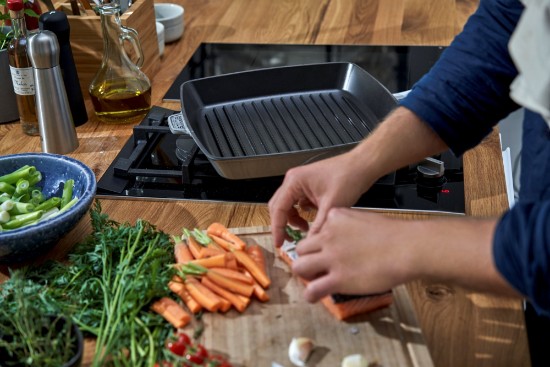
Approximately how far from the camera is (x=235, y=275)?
127 cm

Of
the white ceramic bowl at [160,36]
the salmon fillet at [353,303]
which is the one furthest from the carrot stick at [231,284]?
the white ceramic bowl at [160,36]

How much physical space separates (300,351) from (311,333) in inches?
2.7

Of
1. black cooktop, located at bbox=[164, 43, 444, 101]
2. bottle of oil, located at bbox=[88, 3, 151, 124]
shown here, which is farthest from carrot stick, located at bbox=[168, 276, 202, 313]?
black cooktop, located at bbox=[164, 43, 444, 101]

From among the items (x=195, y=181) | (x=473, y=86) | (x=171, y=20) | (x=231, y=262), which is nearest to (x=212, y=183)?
(x=195, y=181)

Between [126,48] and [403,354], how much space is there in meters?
1.20

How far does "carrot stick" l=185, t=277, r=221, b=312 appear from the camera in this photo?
1215 millimetres

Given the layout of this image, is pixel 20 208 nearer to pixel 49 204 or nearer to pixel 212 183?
pixel 49 204

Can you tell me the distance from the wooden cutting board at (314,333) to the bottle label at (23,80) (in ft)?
2.81

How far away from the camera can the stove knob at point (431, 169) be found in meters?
1.62

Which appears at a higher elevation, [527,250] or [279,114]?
[527,250]

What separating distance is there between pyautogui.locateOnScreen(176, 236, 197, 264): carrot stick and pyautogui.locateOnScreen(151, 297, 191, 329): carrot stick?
106 mm

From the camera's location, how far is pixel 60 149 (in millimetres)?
1770

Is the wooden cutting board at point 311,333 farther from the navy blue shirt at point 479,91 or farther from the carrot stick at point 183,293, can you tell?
the navy blue shirt at point 479,91

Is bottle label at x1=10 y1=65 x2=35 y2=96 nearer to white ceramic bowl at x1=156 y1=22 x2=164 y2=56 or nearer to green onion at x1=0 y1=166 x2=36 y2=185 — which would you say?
green onion at x1=0 y1=166 x2=36 y2=185
